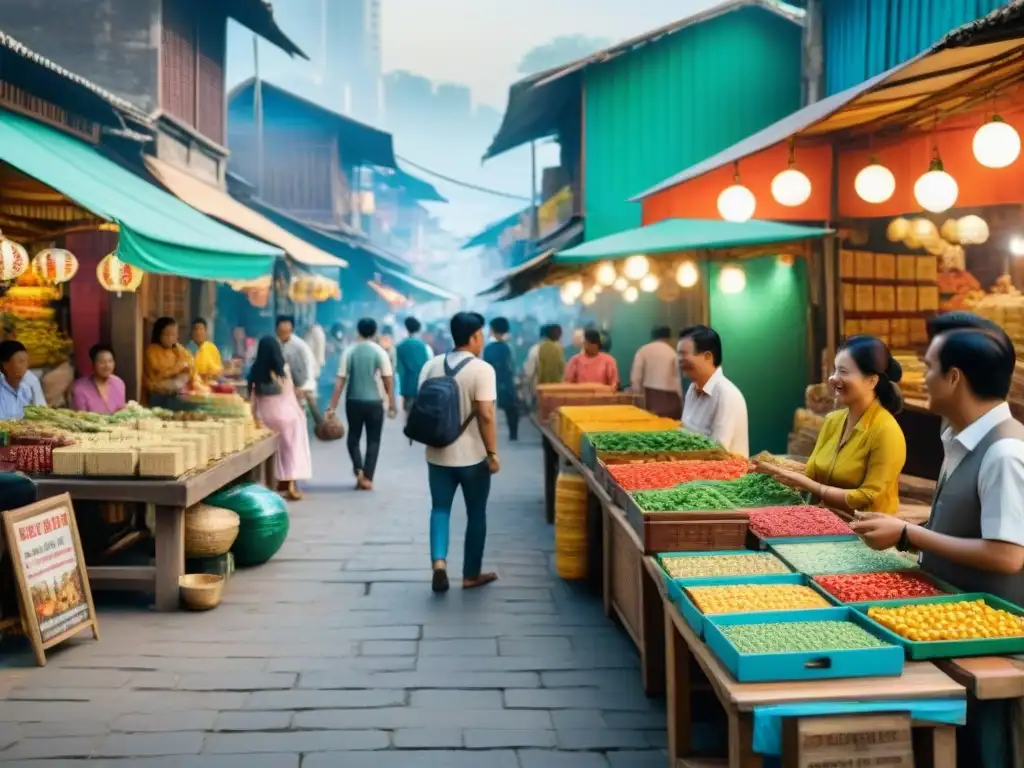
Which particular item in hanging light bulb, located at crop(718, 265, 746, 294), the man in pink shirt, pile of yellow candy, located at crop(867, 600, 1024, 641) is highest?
hanging light bulb, located at crop(718, 265, 746, 294)

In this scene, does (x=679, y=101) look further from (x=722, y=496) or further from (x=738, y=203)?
(x=722, y=496)

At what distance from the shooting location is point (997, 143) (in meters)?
6.28

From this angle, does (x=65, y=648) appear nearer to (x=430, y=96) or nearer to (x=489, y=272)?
(x=489, y=272)

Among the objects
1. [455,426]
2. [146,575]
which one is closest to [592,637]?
[455,426]

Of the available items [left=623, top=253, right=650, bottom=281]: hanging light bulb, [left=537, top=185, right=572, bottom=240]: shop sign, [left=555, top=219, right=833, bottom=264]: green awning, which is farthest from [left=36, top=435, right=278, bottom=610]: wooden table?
[left=537, top=185, right=572, bottom=240]: shop sign

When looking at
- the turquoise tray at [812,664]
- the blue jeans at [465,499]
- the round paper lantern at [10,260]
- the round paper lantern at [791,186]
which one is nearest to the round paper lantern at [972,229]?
the round paper lantern at [791,186]

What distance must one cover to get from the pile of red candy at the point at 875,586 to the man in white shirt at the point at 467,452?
135 inches

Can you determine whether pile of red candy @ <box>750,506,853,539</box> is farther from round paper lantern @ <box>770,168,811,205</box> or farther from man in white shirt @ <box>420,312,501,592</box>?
round paper lantern @ <box>770,168,811,205</box>

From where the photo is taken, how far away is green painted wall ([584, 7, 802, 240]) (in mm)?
17406

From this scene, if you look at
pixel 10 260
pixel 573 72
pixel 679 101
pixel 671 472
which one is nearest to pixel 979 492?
pixel 671 472

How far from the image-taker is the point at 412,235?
59.1 m

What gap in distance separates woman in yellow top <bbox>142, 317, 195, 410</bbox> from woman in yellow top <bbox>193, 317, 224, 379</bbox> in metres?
2.17

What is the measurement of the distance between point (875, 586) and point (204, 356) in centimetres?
1165

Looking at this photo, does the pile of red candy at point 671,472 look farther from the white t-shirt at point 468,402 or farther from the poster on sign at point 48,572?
the poster on sign at point 48,572
